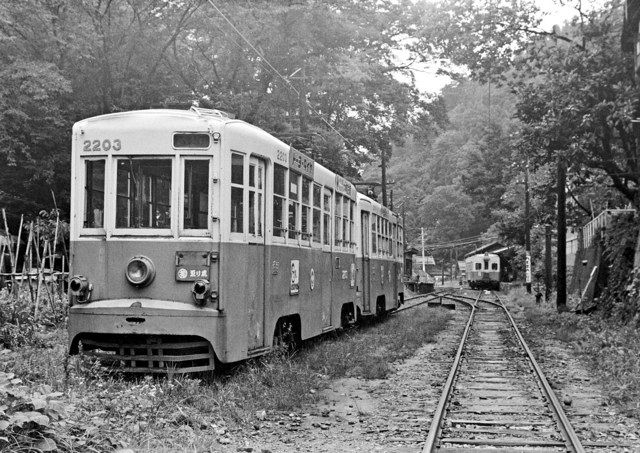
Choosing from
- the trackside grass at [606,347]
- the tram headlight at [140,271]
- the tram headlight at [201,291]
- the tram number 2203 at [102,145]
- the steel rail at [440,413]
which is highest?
the tram number 2203 at [102,145]

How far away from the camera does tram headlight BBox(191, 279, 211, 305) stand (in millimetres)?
7883

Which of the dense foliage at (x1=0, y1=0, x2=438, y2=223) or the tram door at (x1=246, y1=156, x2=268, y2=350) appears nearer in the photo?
the tram door at (x1=246, y1=156, x2=268, y2=350)

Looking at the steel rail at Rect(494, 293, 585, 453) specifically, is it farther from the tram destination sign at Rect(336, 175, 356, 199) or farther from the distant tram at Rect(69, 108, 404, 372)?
the tram destination sign at Rect(336, 175, 356, 199)

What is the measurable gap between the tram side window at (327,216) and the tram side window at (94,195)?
4.62 m

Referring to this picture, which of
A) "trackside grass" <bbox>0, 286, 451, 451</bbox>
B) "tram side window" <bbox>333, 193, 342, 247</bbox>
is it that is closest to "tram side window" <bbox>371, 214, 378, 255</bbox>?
"tram side window" <bbox>333, 193, 342, 247</bbox>

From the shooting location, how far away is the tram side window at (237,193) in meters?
8.34

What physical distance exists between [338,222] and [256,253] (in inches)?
189

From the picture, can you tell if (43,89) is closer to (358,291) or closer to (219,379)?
(358,291)

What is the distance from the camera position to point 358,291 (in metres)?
15.4

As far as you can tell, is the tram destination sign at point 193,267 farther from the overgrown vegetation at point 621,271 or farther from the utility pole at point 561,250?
the utility pole at point 561,250

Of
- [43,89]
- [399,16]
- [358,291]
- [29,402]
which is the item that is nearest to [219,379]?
[29,402]

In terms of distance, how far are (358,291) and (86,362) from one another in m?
8.29

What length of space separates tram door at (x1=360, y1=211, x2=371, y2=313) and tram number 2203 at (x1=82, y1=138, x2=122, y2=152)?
8.02 meters

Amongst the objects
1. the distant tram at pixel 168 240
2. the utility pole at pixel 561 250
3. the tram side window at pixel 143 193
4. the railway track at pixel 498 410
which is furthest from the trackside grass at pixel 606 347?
the tram side window at pixel 143 193
